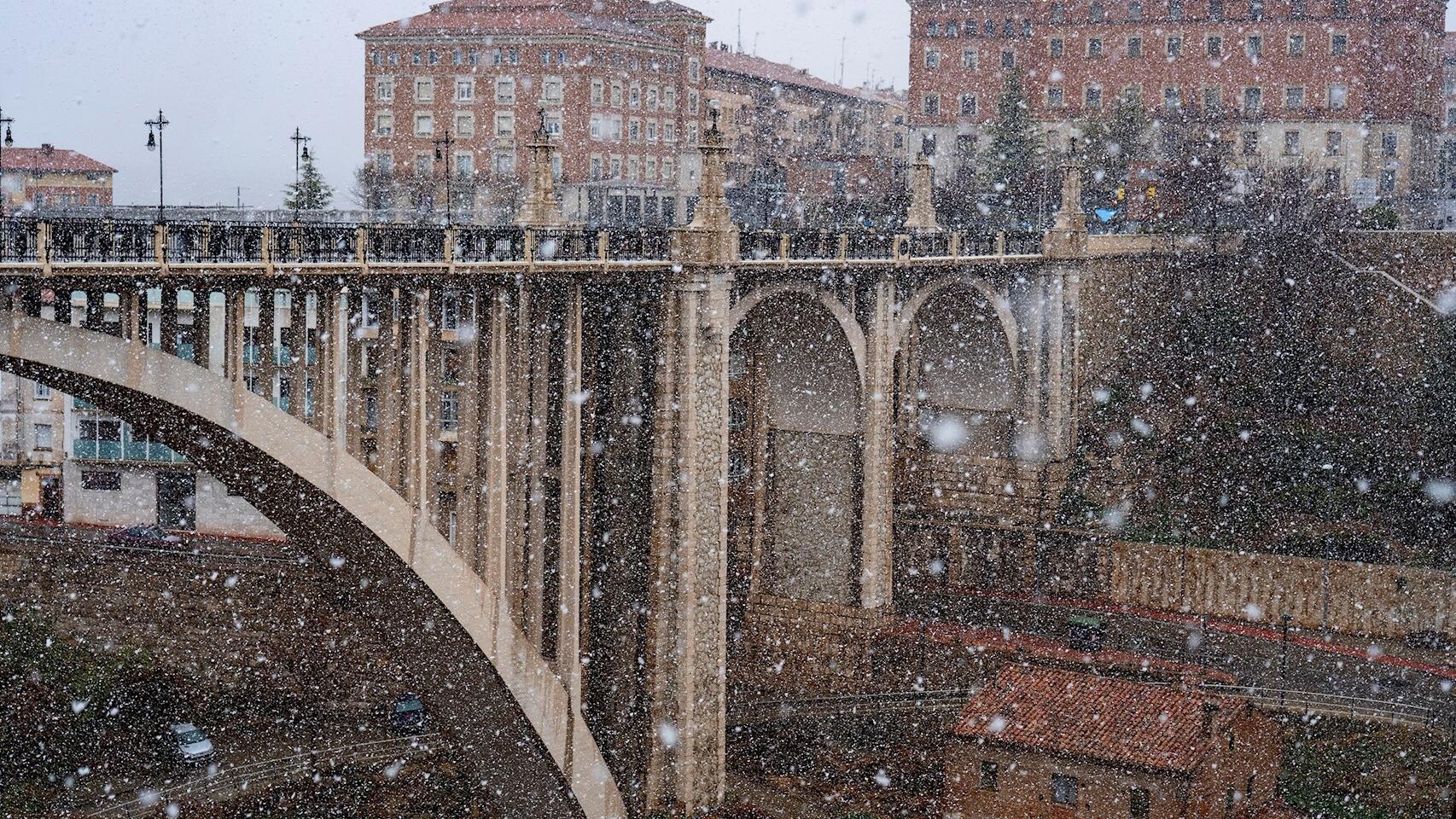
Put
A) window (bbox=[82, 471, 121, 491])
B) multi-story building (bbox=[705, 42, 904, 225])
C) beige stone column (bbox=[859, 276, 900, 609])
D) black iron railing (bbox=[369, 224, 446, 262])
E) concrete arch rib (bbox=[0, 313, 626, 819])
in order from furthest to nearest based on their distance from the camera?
multi-story building (bbox=[705, 42, 904, 225]) < window (bbox=[82, 471, 121, 491]) < beige stone column (bbox=[859, 276, 900, 609]) < black iron railing (bbox=[369, 224, 446, 262]) < concrete arch rib (bbox=[0, 313, 626, 819])

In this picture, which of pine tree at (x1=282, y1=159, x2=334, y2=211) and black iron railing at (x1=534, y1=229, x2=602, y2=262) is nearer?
black iron railing at (x1=534, y1=229, x2=602, y2=262)

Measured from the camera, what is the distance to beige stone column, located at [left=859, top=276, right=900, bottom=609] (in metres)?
39.0

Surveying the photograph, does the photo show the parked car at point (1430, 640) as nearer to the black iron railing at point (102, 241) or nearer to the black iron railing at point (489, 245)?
the black iron railing at point (489, 245)

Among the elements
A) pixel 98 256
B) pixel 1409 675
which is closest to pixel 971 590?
pixel 1409 675

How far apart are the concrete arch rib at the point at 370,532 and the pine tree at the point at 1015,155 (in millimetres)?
40068

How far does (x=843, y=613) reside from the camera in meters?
40.8

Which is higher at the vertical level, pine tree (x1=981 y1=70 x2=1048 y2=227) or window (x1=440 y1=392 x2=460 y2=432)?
pine tree (x1=981 y1=70 x2=1048 y2=227)

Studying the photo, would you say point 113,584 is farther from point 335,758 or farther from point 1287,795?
point 1287,795

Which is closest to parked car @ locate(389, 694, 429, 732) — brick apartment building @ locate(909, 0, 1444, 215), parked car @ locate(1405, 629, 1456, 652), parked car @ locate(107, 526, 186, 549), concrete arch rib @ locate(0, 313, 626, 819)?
parked car @ locate(107, 526, 186, 549)

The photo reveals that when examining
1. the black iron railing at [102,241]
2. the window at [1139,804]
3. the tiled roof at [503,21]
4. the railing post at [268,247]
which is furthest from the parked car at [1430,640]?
the tiled roof at [503,21]

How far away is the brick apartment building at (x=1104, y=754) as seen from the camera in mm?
29391

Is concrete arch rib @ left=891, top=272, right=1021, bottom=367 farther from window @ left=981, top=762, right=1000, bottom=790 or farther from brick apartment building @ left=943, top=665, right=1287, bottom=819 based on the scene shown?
window @ left=981, top=762, right=1000, bottom=790

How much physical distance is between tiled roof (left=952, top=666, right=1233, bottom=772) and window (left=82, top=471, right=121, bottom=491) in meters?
27.7

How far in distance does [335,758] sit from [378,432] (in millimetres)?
16547
